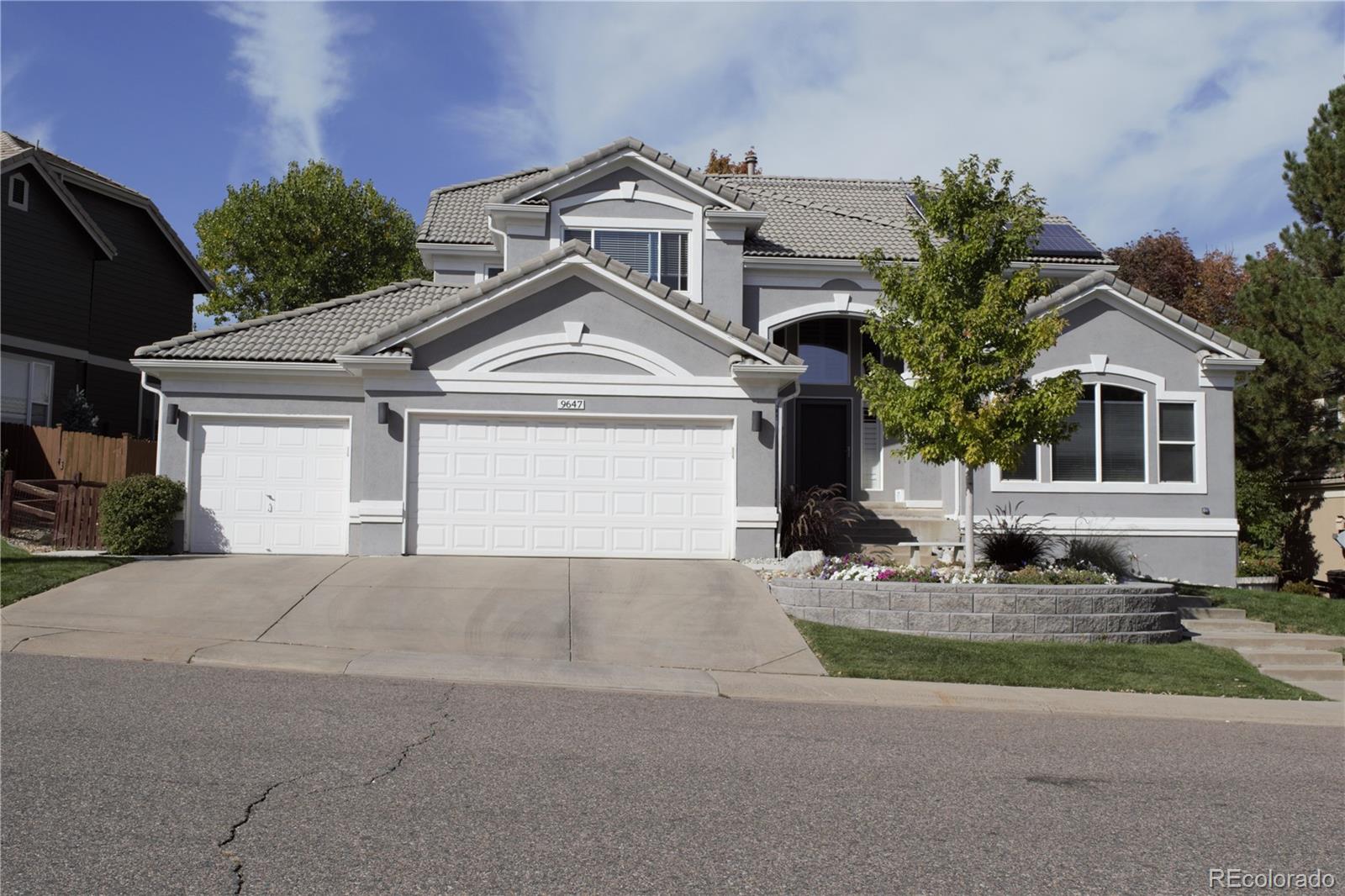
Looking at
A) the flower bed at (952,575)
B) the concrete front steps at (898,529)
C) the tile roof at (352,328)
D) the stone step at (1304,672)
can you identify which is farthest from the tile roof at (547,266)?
the stone step at (1304,672)

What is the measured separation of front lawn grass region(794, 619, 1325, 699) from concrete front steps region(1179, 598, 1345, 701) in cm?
51

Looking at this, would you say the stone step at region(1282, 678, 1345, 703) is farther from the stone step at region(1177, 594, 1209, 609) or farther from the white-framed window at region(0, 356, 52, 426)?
the white-framed window at region(0, 356, 52, 426)

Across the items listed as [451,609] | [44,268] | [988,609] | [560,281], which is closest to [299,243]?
[44,268]

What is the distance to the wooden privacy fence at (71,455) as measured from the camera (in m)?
18.9

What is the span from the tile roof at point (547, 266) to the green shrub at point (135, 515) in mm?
3455

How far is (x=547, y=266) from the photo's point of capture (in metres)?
16.8

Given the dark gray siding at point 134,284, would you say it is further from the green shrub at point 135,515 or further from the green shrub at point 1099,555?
the green shrub at point 1099,555

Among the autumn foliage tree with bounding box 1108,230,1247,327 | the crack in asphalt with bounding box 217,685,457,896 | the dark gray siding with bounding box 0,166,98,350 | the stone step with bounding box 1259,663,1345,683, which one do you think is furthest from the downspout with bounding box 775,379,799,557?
the autumn foliage tree with bounding box 1108,230,1247,327

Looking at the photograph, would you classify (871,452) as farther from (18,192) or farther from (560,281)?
(18,192)

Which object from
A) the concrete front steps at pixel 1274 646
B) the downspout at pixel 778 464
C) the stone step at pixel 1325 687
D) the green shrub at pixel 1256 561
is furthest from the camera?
the green shrub at pixel 1256 561

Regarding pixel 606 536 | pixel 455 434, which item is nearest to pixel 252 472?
pixel 455 434

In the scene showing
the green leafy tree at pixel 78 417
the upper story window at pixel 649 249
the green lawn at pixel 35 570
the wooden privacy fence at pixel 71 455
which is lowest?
the green lawn at pixel 35 570

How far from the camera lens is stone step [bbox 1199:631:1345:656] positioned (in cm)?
1388

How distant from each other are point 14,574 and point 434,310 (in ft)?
21.7
